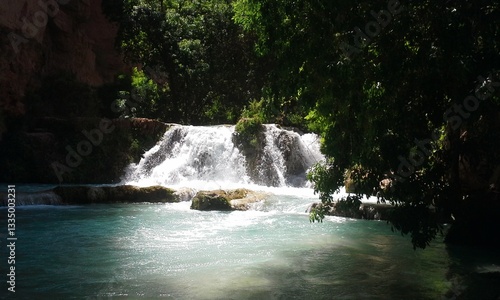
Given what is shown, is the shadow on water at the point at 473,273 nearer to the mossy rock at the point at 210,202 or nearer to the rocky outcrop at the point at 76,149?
the mossy rock at the point at 210,202

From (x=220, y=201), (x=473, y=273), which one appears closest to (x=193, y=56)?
(x=220, y=201)

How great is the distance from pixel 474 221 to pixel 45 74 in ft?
79.7

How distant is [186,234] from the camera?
419 inches

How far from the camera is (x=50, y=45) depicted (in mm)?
28156

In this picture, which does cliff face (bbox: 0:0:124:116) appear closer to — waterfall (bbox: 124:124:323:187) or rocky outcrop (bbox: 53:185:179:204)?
waterfall (bbox: 124:124:323:187)

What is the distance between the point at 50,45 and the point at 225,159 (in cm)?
1434

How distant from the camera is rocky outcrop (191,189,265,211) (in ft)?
47.4

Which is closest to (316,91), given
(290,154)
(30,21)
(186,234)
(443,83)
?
(443,83)

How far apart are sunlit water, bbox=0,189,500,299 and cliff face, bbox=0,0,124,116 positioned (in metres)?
13.4

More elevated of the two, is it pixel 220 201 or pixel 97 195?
pixel 97 195

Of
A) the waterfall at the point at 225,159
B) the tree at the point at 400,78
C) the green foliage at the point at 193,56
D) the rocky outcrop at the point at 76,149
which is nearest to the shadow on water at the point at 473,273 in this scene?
the tree at the point at 400,78

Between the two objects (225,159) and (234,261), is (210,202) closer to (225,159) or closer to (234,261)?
(234,261)

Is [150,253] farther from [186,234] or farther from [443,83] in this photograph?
[443,83]

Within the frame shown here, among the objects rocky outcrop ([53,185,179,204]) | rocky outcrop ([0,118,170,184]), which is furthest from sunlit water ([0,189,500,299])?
rocky outcrop ([0,118,170,184])
